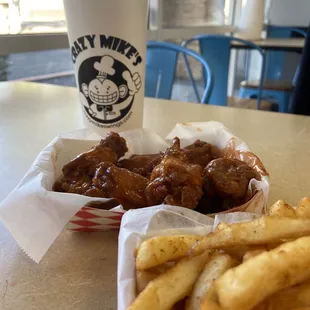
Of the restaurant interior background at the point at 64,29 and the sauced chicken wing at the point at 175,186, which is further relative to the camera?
the restaurant interior background at the point at 64,29

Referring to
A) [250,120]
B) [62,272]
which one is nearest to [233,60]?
[250,120]

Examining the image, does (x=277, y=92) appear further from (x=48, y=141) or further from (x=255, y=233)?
(x=255, y=233)

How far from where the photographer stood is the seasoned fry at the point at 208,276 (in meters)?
0.45

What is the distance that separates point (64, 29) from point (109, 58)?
2.18 m

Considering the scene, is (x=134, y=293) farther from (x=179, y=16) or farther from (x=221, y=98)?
(x=179, y=16)

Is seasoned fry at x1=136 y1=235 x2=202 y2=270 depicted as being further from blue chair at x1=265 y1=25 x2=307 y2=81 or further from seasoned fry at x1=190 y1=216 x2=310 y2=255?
blue chair at x1=265 y1=25 x2=307 y2=81

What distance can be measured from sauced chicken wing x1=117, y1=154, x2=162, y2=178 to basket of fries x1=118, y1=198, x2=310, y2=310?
23cm

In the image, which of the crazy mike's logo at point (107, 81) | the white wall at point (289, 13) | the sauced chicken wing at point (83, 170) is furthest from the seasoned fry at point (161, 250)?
the white wall at point (289, 13)

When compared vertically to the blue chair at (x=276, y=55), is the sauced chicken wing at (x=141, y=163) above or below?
above

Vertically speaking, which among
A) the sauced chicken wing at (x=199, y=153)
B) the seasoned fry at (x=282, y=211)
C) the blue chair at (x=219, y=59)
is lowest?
the blue chair at (x=219, y=59)

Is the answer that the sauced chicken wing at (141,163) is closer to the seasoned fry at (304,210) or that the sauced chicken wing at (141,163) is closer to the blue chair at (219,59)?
the seasoned fry at (304,210)

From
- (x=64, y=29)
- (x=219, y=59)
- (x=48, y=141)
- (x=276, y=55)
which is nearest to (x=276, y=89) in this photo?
(x=219, y=59)

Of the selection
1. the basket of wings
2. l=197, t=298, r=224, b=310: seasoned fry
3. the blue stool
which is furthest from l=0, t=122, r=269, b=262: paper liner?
the blue stool

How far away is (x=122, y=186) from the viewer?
0.69m
